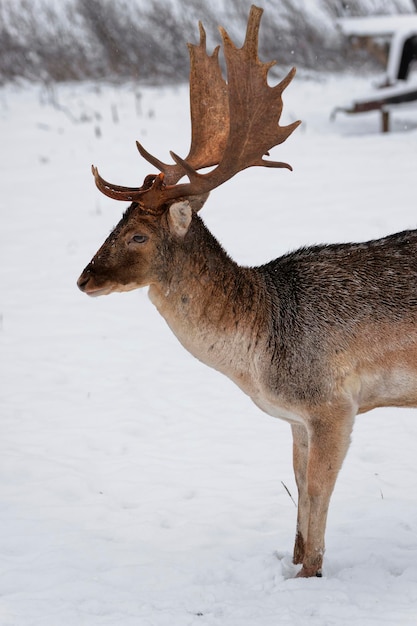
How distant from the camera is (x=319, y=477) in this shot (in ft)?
15.3

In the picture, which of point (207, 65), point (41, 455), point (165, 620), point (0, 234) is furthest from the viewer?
point (0, 234)

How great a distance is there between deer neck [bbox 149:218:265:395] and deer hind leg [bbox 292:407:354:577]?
0.41 m

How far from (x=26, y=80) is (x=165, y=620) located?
15210 mm

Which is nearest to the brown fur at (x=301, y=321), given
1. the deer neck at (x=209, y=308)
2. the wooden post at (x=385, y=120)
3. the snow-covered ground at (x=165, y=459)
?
the deer neck at (x=209, y=308)

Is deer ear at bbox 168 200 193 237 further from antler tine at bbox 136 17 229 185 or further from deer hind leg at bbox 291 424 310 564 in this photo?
deer hind leg at bbox 291 424 310 564

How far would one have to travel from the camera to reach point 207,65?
5176 mm

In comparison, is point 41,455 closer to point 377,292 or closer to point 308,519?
point 308,519

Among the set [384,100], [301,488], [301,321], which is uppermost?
[301,321]

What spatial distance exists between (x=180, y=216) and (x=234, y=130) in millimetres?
520

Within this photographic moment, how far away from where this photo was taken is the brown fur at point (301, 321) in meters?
4.60

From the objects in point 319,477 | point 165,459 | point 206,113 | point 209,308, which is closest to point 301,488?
point 319,477

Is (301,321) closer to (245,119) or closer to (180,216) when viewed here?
(180,216)

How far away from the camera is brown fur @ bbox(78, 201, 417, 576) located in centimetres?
460

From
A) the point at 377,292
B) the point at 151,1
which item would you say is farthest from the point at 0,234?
the point at 151,1
